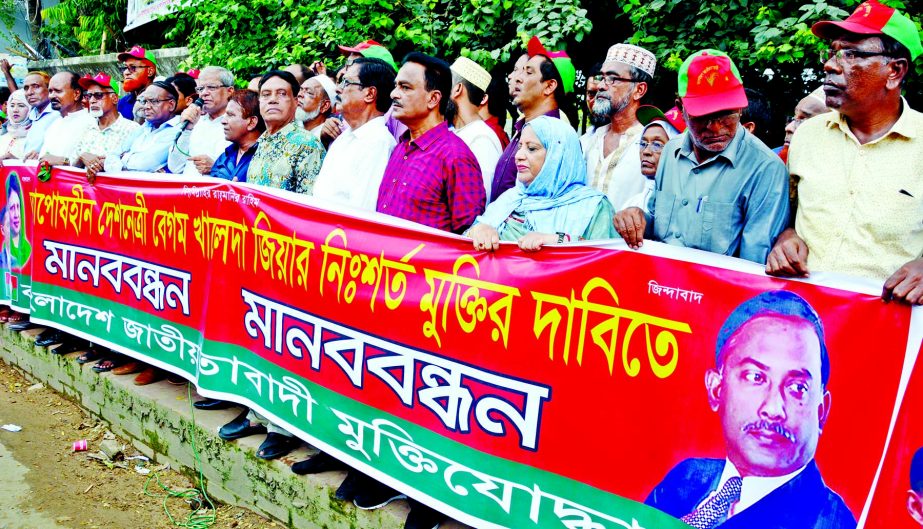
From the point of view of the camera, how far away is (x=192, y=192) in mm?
4793

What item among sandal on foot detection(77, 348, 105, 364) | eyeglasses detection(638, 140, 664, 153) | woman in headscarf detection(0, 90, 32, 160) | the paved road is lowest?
the paved road

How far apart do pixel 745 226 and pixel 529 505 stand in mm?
1281

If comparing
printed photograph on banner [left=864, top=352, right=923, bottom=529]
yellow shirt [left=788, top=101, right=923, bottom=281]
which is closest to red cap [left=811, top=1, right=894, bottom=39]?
yellow shirt [left=788, top=101, right=923, bottom=281]

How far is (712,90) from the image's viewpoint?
9.22ft

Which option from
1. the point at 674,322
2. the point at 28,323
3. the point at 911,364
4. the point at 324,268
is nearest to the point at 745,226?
the point at 674,322

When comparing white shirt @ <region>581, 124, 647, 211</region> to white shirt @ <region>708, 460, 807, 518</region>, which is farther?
white shirt @ <region>581, 124, 647, 211</region>

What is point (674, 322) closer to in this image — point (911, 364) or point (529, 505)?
point (911, 364)

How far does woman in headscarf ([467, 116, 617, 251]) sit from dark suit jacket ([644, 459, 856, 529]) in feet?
3.52

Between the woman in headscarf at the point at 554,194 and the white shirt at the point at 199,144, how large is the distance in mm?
2903

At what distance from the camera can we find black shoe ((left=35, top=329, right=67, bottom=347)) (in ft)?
20.8

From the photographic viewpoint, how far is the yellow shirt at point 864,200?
7.94 feet

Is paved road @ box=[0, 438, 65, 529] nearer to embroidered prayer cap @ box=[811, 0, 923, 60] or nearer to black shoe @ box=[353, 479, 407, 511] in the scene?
black shoe @ box=[353, 479, 407, 511]

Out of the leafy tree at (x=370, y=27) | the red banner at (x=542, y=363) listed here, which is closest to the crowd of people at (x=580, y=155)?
the red banner at (x=542, y=363)

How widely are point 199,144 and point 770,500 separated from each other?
473 cm
